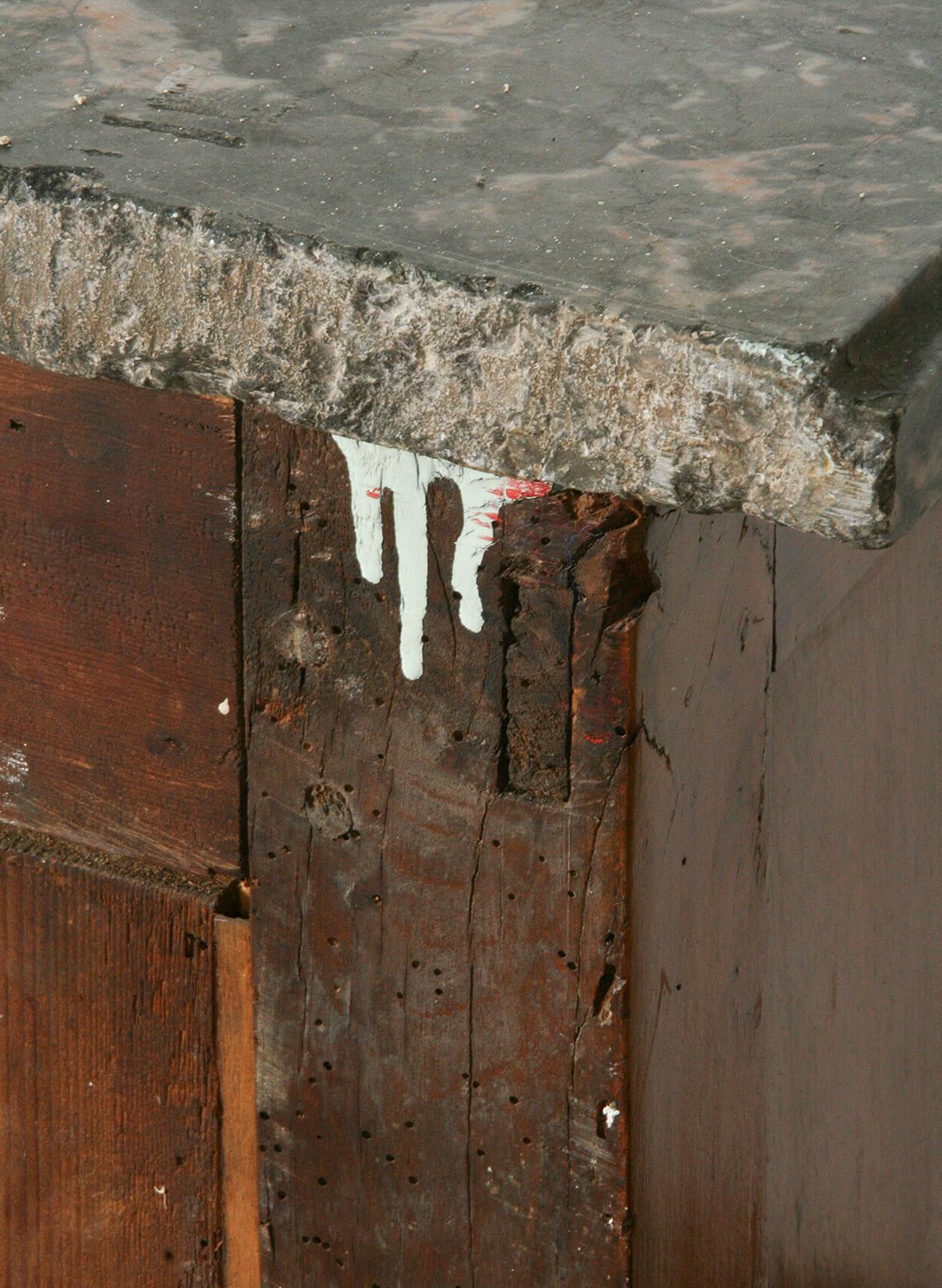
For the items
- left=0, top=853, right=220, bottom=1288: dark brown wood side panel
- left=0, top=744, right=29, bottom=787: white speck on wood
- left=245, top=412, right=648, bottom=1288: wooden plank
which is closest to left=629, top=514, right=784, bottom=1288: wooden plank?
left=245, top=412, right=648, bottom=1288: wooden plank

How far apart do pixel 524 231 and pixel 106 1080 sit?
1.07 metres

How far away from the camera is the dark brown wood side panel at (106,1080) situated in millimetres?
1616

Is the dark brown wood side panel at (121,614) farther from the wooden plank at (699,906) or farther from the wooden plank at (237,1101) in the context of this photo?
the wooden plank at (699,906)

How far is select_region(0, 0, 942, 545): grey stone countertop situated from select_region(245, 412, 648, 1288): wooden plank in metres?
0.28

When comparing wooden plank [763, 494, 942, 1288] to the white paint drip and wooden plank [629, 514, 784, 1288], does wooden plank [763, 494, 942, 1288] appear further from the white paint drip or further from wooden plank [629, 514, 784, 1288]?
the white paint drip

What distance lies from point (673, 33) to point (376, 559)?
0.50 metres

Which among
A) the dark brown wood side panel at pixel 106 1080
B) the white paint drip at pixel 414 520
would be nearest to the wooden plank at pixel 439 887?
the white paint drip at pixel 414 520

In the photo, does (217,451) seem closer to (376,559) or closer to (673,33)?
(376,559)

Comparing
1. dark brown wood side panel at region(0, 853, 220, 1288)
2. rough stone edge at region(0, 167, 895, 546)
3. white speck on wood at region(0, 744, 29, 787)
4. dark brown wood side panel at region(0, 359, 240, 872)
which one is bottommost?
dark brown wood side panel at region(0, 853, 220, 1288)

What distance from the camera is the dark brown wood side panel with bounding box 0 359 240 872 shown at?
145 centimetres

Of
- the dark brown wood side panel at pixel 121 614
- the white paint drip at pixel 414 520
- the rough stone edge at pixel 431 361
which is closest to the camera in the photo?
the rough stone edge at pixel 431 361

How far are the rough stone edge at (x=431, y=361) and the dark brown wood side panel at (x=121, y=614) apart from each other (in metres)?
0.26

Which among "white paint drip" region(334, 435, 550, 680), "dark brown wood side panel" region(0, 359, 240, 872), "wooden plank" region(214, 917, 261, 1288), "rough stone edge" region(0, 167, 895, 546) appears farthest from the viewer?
"wooden plank" region(214, 917, 261, 1288)

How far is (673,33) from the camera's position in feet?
4.26
